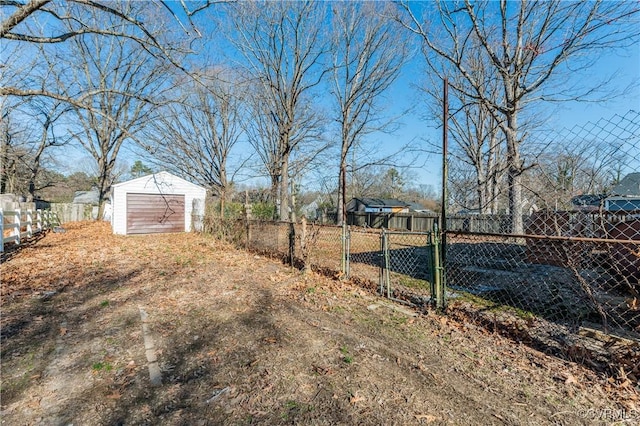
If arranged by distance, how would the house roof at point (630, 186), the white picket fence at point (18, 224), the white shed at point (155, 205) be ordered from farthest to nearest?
the white shed at point (155, 205) → the white picket fence at point (18, 224) → the house roof at point (630, 186)

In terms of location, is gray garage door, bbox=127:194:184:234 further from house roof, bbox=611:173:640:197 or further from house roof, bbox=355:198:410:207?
house roof, bbox=355:198:410:207

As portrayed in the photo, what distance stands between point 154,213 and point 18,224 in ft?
17.0

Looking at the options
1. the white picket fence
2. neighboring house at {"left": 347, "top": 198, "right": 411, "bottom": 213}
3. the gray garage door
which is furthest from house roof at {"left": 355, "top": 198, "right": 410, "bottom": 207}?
the white picket fence

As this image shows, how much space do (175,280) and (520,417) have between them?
5.38m

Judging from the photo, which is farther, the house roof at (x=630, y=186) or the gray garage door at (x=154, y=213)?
the gray garage door at (x=154, y=213)

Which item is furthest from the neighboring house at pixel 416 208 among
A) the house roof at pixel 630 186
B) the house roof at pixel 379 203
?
the house roof at pixel 630 186

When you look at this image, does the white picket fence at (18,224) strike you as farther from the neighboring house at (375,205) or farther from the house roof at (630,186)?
the neighboring house at (375,205)

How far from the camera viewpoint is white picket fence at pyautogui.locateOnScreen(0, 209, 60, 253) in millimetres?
8008

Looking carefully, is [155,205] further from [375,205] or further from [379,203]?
[379,203]

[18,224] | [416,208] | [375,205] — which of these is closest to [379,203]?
[375,205]

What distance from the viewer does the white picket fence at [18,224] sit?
8008 millimetres

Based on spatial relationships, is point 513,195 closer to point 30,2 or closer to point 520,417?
point 520,417

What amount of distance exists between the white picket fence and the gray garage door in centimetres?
322

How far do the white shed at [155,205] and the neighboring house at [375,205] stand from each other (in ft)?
64.8
